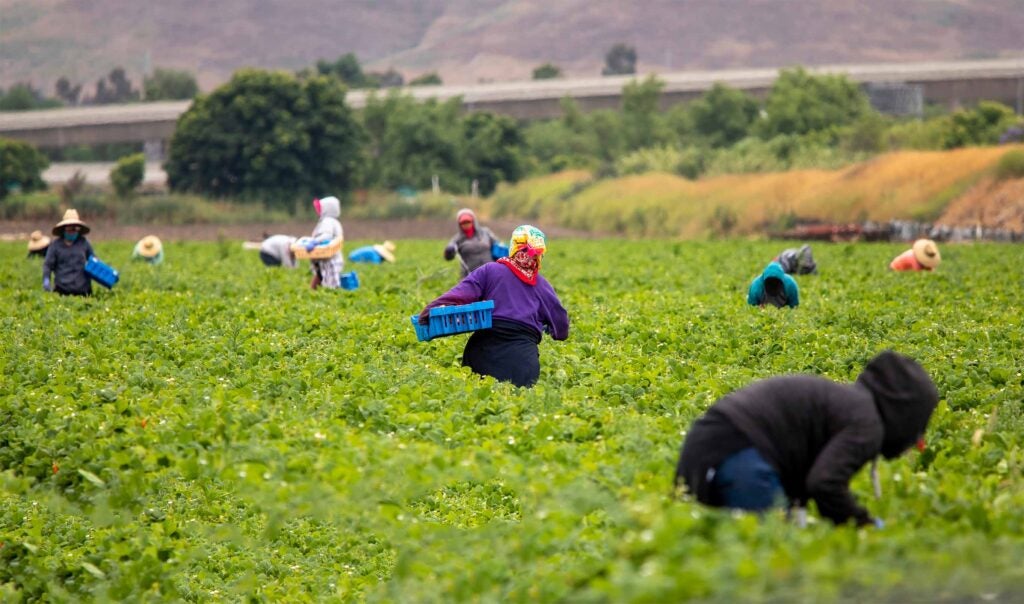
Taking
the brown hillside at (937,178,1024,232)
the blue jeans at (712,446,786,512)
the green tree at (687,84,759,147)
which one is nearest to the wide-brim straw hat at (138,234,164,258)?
the brown hillside at (937,178,1024,232)

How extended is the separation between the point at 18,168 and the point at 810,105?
142ft

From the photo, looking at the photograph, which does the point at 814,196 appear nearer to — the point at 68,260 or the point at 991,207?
the point at 991,207

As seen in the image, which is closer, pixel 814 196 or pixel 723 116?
pixel 814 196

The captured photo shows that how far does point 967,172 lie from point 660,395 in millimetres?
38527

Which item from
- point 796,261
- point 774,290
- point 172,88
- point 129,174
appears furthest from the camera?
point 172,88

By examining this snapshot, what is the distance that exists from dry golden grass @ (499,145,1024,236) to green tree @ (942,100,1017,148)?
31.0 ft

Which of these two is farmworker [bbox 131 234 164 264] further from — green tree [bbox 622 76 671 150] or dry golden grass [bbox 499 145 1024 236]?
green tree [bbox 622 76 671 150]

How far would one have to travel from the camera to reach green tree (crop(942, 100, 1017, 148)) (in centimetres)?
6244

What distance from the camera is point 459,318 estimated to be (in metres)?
11.3

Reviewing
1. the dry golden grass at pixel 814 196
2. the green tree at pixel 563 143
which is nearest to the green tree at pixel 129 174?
the green tree at pixel 563 143

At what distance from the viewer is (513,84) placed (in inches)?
4304

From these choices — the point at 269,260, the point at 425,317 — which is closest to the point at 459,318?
the point at 425,317

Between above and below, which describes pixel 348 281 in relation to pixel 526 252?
below

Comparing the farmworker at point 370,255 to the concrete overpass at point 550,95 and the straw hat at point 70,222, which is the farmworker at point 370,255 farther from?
the concrete overpass at point 550,95
